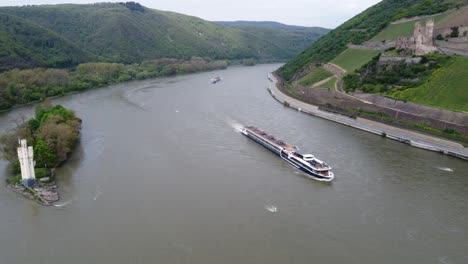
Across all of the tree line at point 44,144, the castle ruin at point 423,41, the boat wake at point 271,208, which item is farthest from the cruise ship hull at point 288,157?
A: the castle ruin at point 423,41

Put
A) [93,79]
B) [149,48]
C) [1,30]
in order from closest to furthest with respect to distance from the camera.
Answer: [93,79] < [1,30] < [149,48]

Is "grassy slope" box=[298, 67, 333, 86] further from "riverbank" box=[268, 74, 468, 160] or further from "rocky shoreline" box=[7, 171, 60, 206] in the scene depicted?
"rocky shoreline" box=[7, 171, 60, 206]

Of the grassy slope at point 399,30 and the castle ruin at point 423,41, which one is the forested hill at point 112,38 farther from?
the castle ruin at point 423,41

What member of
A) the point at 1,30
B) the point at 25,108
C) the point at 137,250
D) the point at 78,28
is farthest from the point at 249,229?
the point at 78,28

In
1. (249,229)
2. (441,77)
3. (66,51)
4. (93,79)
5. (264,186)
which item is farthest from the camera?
(66,51)

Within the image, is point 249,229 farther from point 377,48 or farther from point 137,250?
point 377,48

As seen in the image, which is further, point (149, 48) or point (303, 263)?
point (149, 48)
